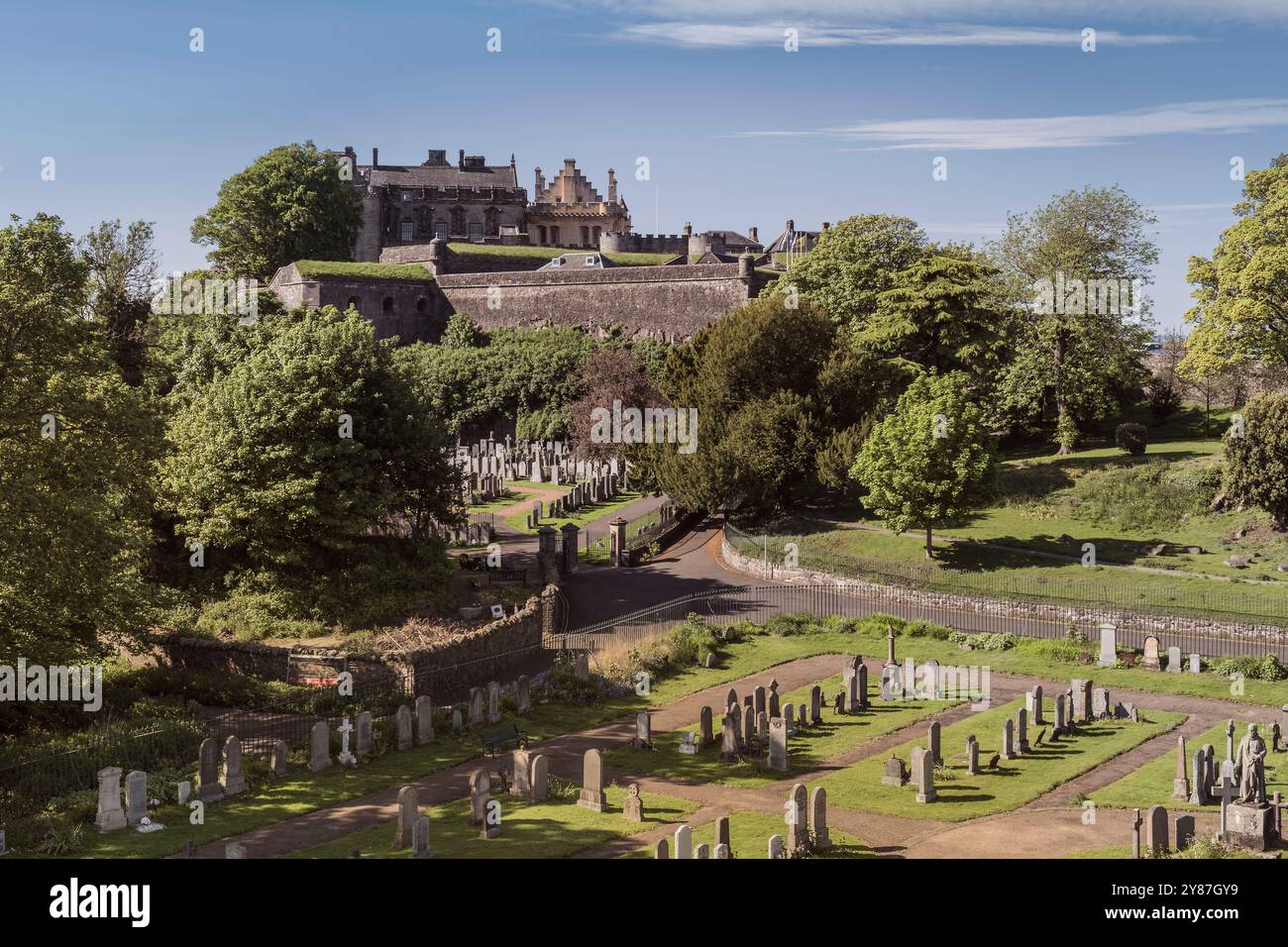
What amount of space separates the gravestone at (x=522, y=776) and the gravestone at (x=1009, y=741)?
32.7 feet

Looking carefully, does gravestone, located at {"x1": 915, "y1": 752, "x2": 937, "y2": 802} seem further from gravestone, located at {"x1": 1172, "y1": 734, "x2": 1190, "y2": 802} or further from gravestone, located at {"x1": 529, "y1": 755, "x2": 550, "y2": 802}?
gravestone, located at {"x1": 529, "y1": 755, "x2": 550, "y2": 802}

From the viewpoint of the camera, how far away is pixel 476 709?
96.1 ft

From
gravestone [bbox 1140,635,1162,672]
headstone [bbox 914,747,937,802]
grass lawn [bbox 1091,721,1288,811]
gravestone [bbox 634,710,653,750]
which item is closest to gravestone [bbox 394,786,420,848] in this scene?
gravestone [bbox 634,710,653,750]

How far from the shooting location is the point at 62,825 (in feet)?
70.7

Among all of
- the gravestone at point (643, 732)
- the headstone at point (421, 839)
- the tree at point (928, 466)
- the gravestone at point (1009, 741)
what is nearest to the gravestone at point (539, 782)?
the headstone at point (421, 839)

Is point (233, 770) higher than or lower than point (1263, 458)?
lower

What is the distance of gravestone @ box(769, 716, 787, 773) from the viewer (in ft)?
86.3

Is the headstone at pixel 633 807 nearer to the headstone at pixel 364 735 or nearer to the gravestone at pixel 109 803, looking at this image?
the headstone at pixel 364 735

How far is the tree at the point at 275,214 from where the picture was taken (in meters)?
83.3

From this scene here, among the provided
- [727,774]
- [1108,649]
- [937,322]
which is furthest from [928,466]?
[727,774]

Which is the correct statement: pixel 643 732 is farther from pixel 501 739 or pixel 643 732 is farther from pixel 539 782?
pixel 539 782

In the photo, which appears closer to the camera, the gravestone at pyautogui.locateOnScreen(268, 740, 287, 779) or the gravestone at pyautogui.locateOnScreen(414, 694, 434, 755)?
the gravestone at pyautogui.locateOnScreen(268, 740, 287, 779)

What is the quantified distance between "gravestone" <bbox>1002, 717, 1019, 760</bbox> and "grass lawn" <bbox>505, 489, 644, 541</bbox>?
27502mm

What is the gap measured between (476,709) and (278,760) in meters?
5.34
